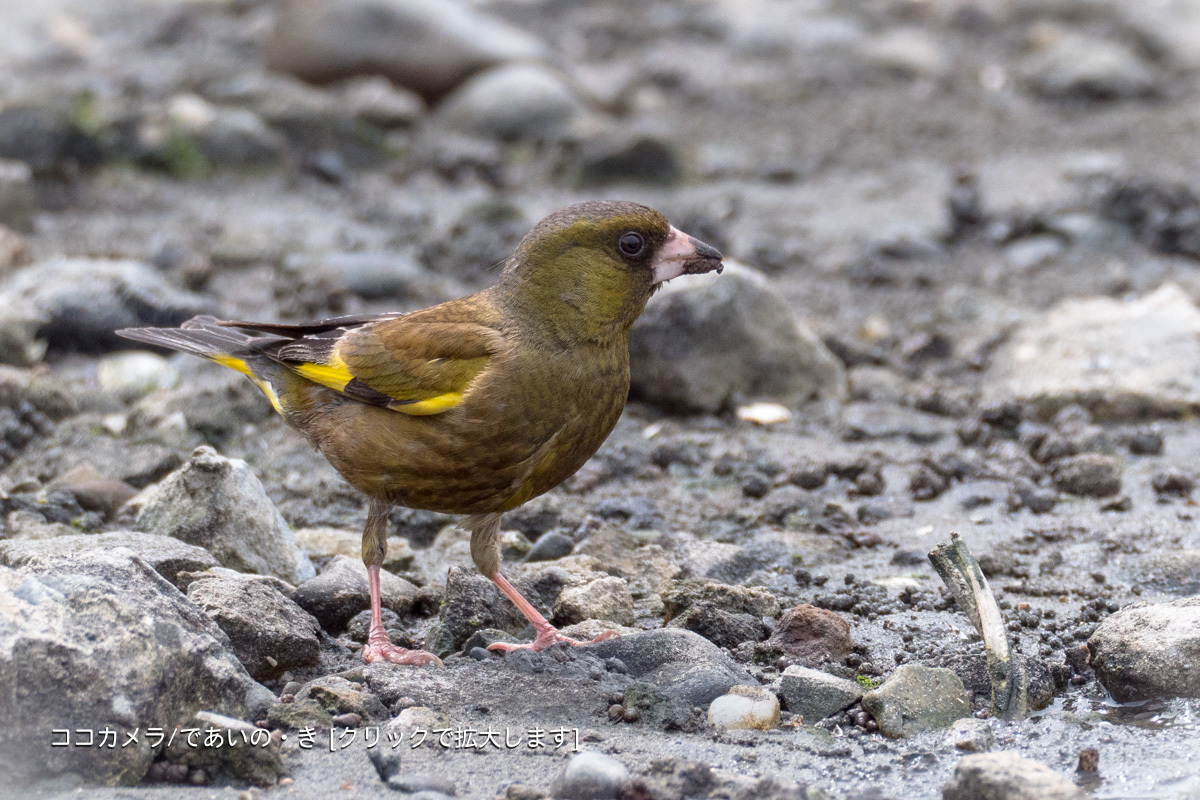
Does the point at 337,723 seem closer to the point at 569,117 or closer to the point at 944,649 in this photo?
the point at 944,649

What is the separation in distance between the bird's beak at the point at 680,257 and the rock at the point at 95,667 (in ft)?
6.59

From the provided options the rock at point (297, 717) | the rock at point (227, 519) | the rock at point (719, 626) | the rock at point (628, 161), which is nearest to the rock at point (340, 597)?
the rock at point (227, 519)

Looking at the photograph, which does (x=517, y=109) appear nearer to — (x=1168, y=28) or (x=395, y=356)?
(x=1168, y=28)

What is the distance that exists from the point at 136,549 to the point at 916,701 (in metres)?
2.73

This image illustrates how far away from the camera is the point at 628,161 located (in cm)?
1052

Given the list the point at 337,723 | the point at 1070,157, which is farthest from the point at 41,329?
the point at 1070,157

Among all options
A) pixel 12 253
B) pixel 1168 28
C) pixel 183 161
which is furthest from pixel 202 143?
pixel 1168 28

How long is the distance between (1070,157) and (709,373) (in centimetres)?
549

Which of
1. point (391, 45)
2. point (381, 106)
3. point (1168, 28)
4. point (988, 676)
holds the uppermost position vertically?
point (1168, 28)

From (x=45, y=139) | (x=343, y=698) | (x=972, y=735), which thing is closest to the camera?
(x=972, y=735)

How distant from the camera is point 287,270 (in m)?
8.66

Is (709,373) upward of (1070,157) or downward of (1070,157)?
downward

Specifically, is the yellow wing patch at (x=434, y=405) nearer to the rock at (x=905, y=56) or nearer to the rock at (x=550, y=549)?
the rock at (x=550, y=549)

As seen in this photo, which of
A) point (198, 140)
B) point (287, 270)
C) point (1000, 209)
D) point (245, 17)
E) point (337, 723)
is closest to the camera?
point (337, 723)
